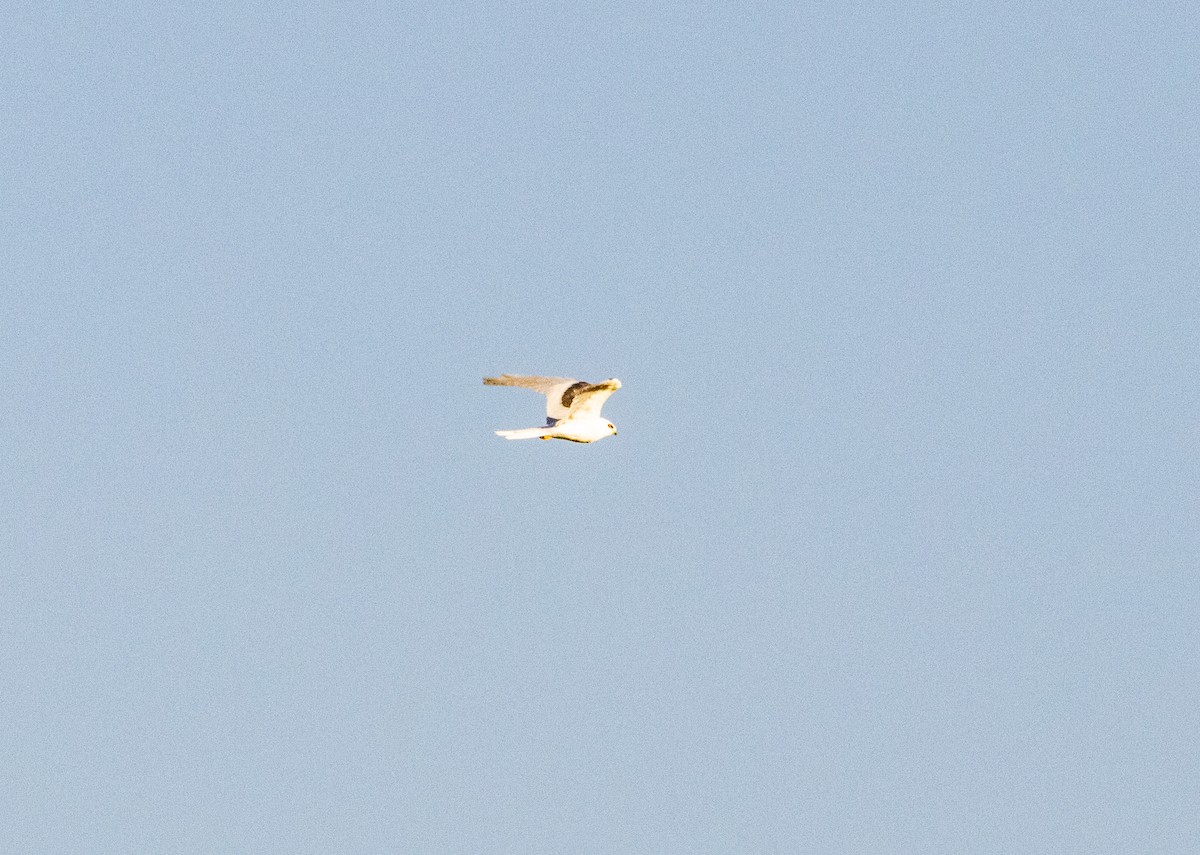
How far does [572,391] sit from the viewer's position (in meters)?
147

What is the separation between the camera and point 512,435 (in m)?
145

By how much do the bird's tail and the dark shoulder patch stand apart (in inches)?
64.2

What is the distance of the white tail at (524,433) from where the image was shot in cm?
14462

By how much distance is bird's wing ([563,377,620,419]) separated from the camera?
147 meters

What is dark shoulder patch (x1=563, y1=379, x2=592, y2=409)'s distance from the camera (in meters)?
147

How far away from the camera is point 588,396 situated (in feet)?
484

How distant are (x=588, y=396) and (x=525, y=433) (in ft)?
12.9

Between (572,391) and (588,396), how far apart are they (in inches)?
35.3

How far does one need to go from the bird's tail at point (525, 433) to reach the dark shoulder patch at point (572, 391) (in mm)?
1631

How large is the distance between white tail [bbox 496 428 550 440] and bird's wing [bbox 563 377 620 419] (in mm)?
1850

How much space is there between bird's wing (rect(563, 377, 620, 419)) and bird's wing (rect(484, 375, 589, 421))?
A: 0.05m

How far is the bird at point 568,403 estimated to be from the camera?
147125 mm

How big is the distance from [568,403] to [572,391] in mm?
791

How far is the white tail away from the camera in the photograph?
145m
